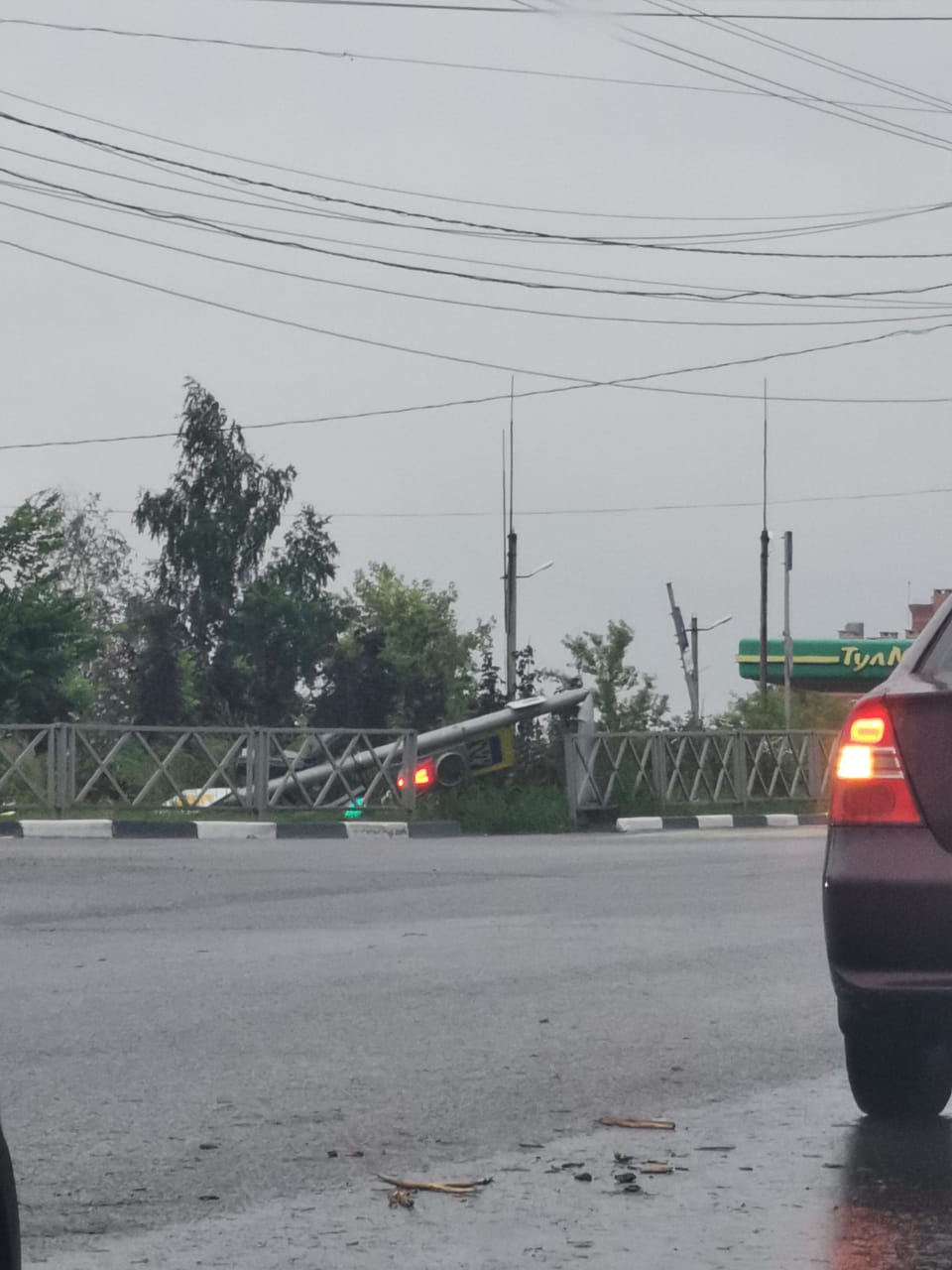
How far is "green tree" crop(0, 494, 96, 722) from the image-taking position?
41.8 m

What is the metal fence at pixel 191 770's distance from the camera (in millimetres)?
25188

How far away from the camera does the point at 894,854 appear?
5.09 metres

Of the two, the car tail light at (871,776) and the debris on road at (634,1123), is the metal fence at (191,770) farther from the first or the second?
the car tail light at (871,776)

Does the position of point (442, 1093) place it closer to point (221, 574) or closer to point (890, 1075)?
point (890, 1075)

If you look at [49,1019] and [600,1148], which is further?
[49,1019]

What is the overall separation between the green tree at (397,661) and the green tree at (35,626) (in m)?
13.1

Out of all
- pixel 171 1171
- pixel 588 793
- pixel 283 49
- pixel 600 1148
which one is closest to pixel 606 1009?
pixel 600 1148

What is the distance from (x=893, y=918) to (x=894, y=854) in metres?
0.15

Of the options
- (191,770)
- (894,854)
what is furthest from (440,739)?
(894,854)

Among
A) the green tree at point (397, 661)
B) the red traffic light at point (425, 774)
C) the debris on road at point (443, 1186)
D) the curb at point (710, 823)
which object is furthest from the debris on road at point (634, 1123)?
the green tree at point (397, 661)

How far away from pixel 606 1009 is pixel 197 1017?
4.69ft

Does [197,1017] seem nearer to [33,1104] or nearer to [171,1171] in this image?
[33,1104]

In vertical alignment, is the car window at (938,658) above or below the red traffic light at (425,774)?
above

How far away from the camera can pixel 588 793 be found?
94.4ft
